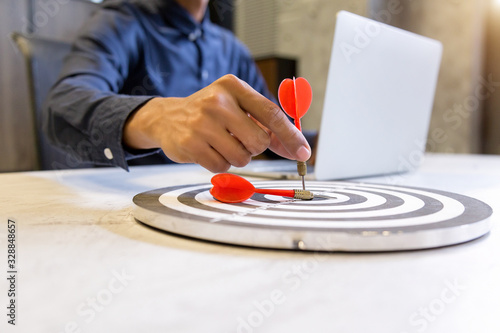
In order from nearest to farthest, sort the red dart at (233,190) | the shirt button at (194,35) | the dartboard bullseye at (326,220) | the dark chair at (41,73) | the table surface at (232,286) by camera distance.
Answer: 1. the table surface at (232,286)
2. the dartboard bullseye at (326,220)
3. the red dart at (233,190)
4. the dark chair at (41,73)
5. the shirt button at (194,35)

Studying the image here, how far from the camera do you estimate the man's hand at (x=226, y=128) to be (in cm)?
52

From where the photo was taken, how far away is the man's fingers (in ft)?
1.67

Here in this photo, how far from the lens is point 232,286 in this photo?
28cm

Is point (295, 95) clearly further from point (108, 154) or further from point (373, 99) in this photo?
point (108, 154)

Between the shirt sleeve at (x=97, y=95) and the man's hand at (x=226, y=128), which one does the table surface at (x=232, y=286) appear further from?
the shirt sleeve at (x=97, y=95)

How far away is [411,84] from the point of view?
922 millimetres

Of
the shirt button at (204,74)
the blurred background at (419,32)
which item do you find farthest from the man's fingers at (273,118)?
the blurred background at (419,32)

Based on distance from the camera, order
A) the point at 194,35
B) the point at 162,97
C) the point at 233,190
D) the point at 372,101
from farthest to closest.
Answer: the point at 194,35
the point at 372,101
the point at 162,97
the point at 233,190

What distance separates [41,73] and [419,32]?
2.65 meters

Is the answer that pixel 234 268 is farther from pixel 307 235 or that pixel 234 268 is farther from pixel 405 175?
pixel 405 175

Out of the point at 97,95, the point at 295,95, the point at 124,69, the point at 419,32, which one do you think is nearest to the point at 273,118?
the point at 295,95

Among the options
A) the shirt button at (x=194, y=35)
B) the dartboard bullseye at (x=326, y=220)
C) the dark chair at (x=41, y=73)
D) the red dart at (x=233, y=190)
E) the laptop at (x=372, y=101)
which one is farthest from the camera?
→ the shirt button at (x=194, y=35)

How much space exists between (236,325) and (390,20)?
3.35 meters

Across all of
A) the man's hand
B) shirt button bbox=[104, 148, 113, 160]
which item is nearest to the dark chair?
shirt button bbox=[104, 148, 113, 160]
